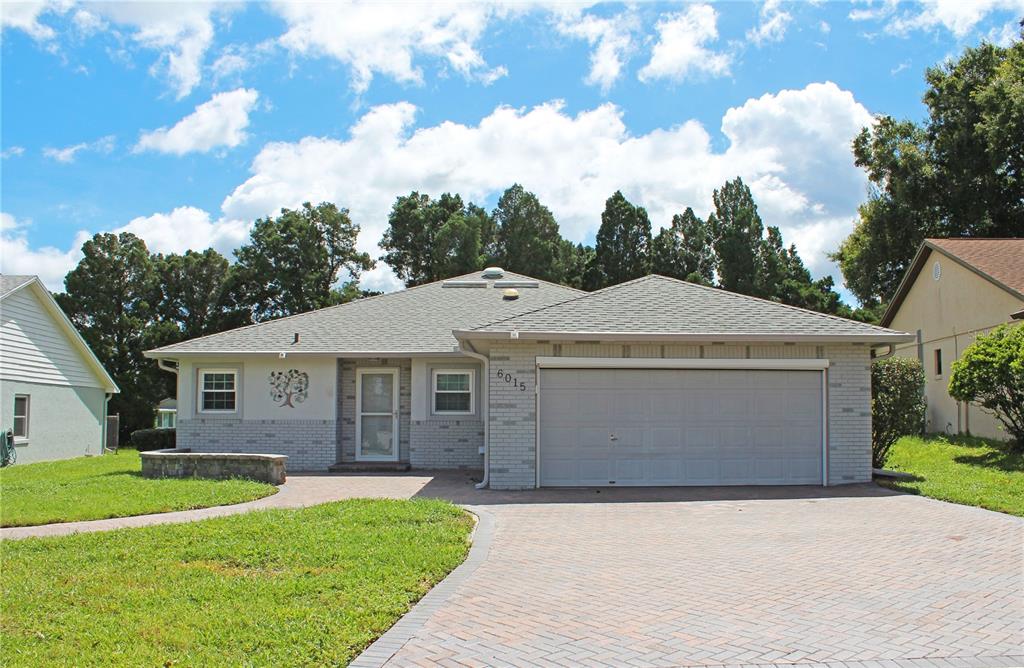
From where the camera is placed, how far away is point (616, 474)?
46.1 ft

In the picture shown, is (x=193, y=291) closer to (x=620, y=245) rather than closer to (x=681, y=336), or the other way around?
(x=620, y=245)

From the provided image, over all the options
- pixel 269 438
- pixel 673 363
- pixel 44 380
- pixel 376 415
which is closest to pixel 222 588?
pixel 673 363

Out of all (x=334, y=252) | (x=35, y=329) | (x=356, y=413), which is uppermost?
(x=334, y=252)

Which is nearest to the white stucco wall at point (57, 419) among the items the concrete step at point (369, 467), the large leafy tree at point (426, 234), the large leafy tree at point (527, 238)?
the concrete step at point (369, 467)

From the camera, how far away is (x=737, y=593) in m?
6.90

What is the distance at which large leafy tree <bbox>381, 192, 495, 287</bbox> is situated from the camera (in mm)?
41747

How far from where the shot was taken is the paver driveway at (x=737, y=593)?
543 cm

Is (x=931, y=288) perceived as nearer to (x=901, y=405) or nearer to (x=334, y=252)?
(x=901, y=405)

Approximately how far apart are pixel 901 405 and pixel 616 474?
5743mm

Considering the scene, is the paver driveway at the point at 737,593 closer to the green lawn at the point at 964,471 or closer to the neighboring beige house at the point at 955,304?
the green lawn at the point at 964,471

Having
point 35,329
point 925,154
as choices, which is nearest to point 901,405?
point 35,329

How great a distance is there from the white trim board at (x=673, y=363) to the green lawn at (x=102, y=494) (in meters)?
5.45

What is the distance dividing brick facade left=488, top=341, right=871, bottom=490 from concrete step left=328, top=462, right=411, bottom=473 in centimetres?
406

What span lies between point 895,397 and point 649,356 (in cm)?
503
